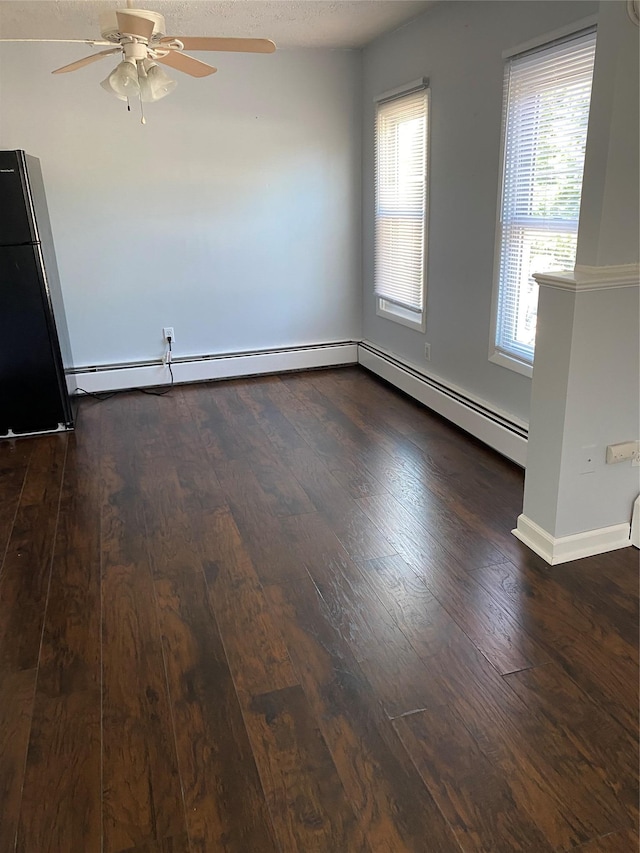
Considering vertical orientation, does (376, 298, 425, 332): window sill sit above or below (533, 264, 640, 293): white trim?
below

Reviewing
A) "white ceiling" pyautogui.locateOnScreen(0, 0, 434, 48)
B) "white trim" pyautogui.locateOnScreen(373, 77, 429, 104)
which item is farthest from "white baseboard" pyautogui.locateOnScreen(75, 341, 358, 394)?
"white ceiling" pyautogui.locateOnScreen(0, 0, 434, 48)

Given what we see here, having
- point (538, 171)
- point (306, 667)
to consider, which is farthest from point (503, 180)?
point (306, 667)

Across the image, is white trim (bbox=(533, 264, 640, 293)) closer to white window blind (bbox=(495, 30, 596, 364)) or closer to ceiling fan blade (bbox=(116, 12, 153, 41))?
white window blind (bbox=(495, 30, 596, 364))

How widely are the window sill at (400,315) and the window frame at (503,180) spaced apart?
90 cm

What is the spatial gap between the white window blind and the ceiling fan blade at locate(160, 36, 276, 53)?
1.32 metres

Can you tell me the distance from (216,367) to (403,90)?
242 centimetres

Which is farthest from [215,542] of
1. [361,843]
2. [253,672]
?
[361,843]

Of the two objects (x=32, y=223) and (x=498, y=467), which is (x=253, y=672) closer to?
(x=498, y=467)

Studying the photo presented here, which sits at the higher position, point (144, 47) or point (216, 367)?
point (144, 47)

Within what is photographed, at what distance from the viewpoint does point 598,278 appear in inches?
89.7

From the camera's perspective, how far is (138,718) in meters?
1.88

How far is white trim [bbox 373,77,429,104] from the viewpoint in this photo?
3975mm

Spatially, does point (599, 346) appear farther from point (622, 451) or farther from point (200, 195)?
point (200, 195)

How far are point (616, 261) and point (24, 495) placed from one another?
293 centimetres
